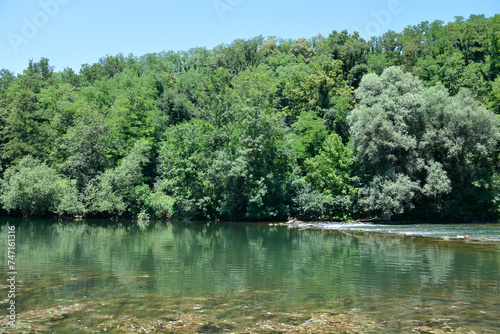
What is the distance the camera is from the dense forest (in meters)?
43.8

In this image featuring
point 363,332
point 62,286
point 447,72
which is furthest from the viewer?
point 447,72

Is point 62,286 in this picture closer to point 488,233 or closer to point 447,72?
point 488,233

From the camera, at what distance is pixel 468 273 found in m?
18.2

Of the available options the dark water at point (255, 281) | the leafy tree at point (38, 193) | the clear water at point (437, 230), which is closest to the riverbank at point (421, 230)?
the clear water at point (437, 230)

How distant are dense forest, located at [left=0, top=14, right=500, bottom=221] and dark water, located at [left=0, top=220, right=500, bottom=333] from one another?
58.7 feet

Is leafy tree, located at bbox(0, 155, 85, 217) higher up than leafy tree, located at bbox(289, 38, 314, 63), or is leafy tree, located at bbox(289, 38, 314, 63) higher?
→ leafy tree, located at bbox(289, 38, 314, 63)

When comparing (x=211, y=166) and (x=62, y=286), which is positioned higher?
(x=211, y=166)

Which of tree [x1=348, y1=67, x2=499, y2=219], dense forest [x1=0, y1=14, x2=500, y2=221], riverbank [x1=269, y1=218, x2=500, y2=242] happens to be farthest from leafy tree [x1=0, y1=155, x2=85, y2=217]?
tree [x1=348, y1=67, x2=499, y2=219]

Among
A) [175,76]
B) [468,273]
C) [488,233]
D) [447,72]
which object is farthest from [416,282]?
[175,76]

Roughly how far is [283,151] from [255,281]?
34.4 m

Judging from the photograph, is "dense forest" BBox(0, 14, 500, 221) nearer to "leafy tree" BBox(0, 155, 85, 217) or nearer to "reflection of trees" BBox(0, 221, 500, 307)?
"leafy tree" BBox(0, 155, 85, 217)

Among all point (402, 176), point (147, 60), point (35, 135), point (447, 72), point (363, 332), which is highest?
point (147, 60)

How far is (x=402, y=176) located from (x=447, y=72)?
2367 centimetres

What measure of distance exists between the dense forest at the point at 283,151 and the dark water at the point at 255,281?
17.9 meters
